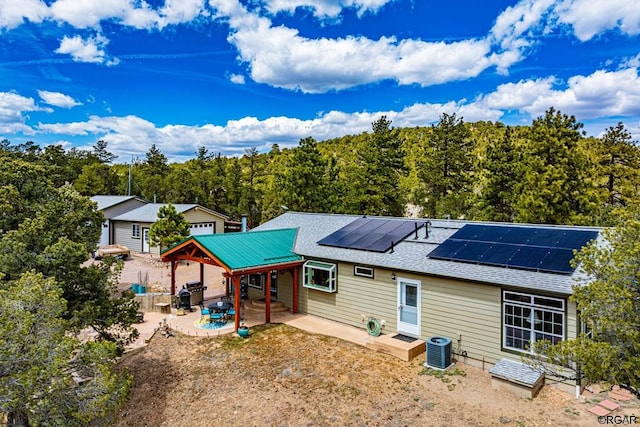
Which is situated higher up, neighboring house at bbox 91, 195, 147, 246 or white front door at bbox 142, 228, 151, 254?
neighboring house at bbox 91, 195, 147, 246

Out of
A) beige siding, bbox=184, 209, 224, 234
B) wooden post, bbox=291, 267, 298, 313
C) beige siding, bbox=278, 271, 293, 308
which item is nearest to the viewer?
wooden post, bbox=291, 267, 298, 313

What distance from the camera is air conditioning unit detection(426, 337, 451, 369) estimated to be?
10.2 m

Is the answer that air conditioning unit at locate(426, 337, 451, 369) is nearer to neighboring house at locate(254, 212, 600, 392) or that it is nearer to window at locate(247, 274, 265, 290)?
neighboring house at locate(254, 212, 600, 392)

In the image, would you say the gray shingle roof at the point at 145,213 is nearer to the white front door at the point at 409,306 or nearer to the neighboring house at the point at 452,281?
the neighboring house at the point at 452,281

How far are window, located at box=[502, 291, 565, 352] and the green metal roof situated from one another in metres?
7.32

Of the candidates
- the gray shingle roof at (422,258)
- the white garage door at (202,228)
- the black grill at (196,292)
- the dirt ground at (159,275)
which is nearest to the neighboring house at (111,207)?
the dirt ground at (159,275)

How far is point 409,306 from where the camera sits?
12.0 meters

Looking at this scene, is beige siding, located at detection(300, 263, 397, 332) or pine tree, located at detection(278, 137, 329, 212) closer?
beige siding, located at detection(300, 263, 397, 332)

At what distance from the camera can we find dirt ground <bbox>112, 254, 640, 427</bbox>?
8117mm

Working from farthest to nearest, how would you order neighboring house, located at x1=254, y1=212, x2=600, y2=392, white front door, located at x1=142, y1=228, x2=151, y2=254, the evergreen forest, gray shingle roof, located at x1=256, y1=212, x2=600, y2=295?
white front door, located at x1=142, y1=228, x2=151, y2=254, the evergreen forest, neighboring house, located at x1=254, y1=212, x2=600, y2=392, gray shingle roof, located at x1=256, y1=212, x2=600, y2=295

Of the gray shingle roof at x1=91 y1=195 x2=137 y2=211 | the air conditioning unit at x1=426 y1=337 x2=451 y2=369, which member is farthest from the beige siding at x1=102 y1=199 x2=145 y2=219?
the air conditioning unit at x1=426 y1=337 x2=451 y2=369

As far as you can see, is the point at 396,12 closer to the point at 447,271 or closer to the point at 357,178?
the point at 357,178

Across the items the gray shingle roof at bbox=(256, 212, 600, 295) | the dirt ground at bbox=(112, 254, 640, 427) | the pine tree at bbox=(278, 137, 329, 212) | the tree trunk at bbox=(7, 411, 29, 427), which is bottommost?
the dirt ground at bbox=(112, 254, 640, 427)

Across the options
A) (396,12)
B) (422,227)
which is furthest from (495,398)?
(396,12)
